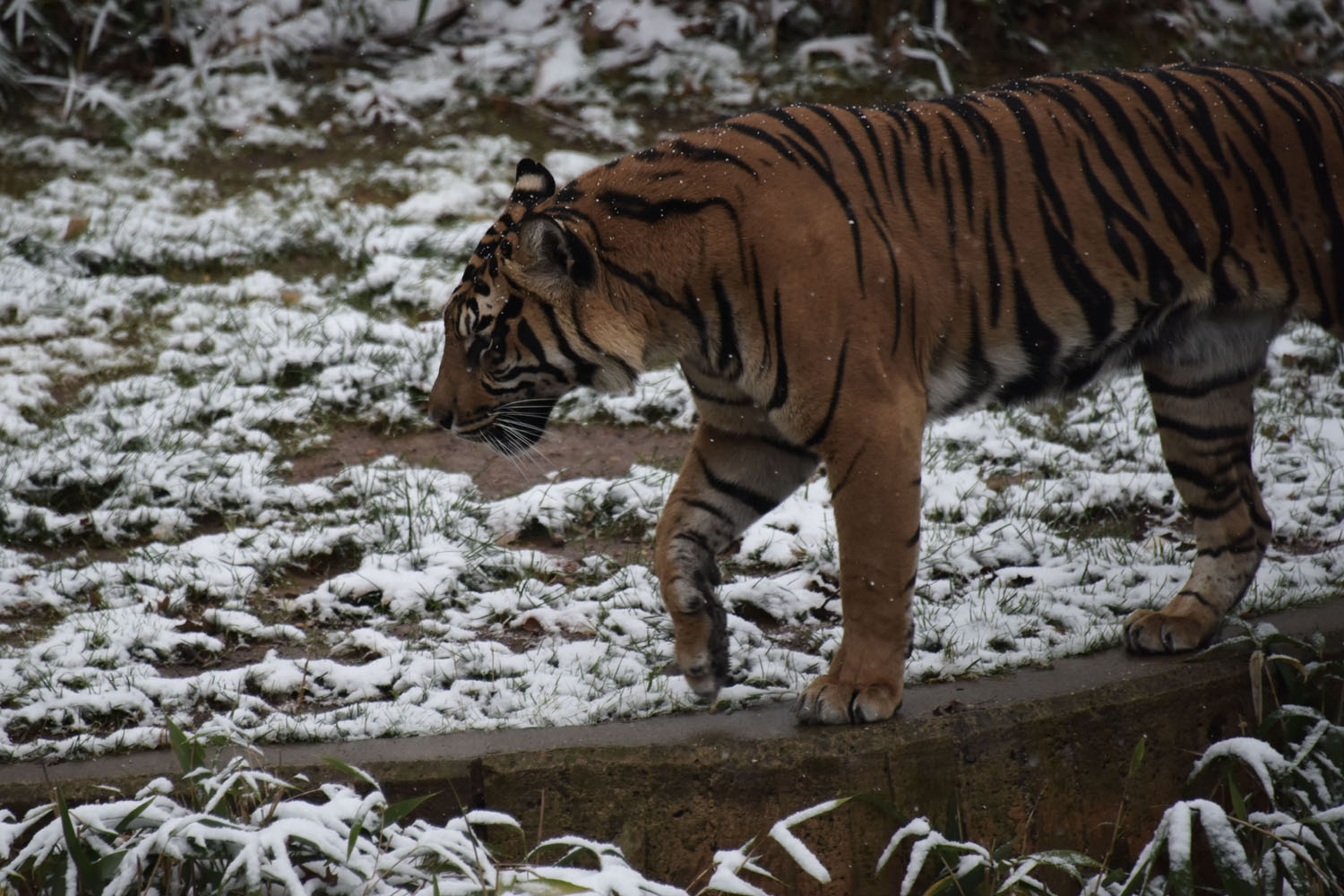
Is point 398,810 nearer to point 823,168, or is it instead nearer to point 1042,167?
point 823,168

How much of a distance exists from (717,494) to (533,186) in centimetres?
86

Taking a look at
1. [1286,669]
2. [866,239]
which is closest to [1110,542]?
[1286,669]

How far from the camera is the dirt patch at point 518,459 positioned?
4504 millimetres

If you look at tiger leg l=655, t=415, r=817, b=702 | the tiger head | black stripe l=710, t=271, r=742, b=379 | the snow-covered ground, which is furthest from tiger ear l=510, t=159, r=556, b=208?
the snow-covered ground

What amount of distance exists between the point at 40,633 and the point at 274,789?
122cm

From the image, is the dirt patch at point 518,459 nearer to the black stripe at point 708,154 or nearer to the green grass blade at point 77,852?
the black stripe at point 708,154

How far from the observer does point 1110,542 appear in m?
3.95

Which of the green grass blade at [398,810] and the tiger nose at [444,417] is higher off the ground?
the tiger nose at [444,417]

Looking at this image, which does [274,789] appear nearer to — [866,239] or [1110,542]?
[866,239]

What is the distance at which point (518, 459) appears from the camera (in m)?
4.50

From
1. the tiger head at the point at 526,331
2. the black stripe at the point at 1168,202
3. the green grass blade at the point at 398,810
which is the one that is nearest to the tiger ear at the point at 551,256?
the tiger head at the point at 526,331

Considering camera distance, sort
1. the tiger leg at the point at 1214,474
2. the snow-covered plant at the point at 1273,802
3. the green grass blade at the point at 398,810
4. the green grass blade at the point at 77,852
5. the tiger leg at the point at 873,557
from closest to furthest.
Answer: the green grass blade at the point at 77,852
the green grass blade at the point at 398,810
the snow-covered plant at the point at 1273,802
the tiger leg at the point at 873,557
the tiger leg at the point at 1214,474

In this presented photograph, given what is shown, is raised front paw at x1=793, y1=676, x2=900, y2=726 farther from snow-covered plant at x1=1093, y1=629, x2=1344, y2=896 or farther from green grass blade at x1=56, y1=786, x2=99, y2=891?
green grass blade at x1=56, y1=786, x2=99, y2=891

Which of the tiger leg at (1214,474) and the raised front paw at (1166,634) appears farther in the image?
the tiger leg at (1214,474)
